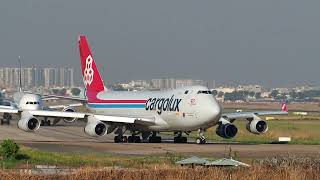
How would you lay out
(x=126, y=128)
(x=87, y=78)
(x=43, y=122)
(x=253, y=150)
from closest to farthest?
(x=253, y=150)
(x=126, y=128)
(x=87, y=78)
(x=43, y=122)

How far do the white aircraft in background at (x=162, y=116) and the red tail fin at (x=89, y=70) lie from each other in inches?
118

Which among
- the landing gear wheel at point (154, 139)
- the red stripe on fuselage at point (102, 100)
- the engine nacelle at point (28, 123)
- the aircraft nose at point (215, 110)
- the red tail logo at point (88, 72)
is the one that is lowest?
the landing gear wheel at point (154, 139)

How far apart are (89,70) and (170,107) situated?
14.5 m

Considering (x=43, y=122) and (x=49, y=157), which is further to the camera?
(x=43, y=122)

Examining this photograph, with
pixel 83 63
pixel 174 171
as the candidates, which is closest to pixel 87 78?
pixel 83 63

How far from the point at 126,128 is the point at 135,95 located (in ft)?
11.4

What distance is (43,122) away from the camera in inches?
3834

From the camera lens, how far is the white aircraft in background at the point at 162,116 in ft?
189

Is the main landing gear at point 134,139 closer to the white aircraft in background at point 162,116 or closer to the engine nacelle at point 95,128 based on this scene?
the white aircraft in background at point 162,116

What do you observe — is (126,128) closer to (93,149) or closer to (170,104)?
(170,104)

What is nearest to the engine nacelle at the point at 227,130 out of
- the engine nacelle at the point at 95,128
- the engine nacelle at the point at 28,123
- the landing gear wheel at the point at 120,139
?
the landing gear wheel at the point at 120,139

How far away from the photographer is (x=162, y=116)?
6097 cm

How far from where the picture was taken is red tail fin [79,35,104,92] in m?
72.0

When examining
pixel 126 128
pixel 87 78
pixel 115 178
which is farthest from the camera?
A: pixel 87 78
